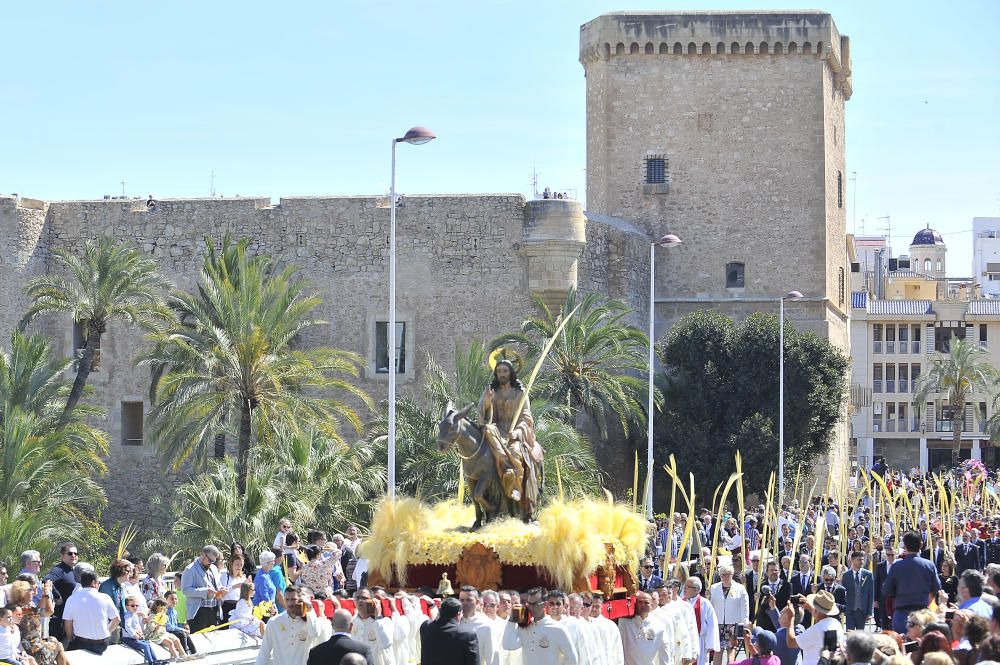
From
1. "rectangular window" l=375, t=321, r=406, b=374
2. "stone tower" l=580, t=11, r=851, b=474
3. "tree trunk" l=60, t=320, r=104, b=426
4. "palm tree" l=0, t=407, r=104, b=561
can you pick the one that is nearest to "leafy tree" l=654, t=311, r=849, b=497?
"stone tower" l=580, t=11, r=851, b=474

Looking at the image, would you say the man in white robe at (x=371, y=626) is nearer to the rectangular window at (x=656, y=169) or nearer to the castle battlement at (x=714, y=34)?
the rectangular window at (x=656, y=169)

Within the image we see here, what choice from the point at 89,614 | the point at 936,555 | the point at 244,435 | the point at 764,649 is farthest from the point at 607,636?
the point at 244,435

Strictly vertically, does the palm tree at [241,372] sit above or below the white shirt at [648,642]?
above

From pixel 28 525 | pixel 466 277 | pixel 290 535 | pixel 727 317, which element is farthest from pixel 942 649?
pixel 727 317

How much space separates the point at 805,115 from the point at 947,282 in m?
44.0

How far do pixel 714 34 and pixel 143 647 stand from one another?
101 ft

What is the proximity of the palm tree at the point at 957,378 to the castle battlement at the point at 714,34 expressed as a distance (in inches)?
867

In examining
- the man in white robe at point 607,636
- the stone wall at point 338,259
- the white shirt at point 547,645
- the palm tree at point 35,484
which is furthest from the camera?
the stone wall at point 338,259

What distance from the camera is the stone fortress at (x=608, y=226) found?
35.2 m

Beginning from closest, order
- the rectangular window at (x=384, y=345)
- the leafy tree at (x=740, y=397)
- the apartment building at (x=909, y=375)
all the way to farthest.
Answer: the rectangular window at (x=384, y=345)
the leafy tree at (x=740, y=397)
the apartment building at (x=909, y=375)

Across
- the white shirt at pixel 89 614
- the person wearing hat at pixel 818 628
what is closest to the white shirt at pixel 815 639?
the person wearing hat at pixel 818 628

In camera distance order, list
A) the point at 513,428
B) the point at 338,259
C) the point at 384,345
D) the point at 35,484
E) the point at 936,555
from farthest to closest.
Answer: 1. the point at 384,345
2. the point at 338,259
3. the point at 35,484
4. the point at 936,555
5. the point at 513,428

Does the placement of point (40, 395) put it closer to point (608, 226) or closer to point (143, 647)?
point (608, 226)

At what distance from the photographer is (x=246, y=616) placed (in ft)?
50.3
